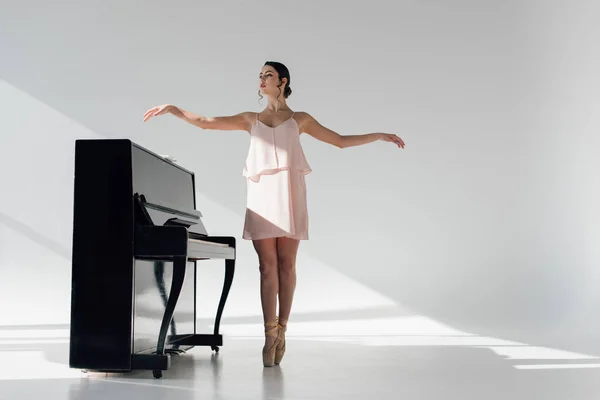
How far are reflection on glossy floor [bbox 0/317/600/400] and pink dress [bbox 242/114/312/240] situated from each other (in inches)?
26.3

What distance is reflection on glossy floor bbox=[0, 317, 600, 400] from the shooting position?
2771 millimetres

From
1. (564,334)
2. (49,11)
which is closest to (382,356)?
(564,334)

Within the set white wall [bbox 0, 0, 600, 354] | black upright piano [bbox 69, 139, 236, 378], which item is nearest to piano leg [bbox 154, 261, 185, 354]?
black upright piano [bbox 69, 139, 236, 378]

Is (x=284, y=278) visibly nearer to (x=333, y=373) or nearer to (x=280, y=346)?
(x=280, y=346)

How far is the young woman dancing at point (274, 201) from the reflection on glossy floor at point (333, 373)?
29 cm

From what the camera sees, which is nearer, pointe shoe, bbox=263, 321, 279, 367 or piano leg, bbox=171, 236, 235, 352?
pointe shoe, bbox=263, 321, 279, 367

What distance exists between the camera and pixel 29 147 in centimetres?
640

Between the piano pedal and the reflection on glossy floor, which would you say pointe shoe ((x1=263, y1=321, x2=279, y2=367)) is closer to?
the reflection on glossy floor

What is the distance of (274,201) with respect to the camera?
351cm

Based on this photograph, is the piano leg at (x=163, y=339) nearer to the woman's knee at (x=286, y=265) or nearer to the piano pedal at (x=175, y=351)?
the piano pedal at (x=175, y=351)

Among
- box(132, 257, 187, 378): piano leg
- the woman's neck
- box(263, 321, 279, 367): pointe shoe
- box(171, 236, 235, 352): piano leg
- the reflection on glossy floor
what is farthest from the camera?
box(171, 236, 235, 352): piano leg

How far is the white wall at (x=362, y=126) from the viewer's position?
634 centimetres

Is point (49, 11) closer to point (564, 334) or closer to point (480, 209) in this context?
point (480, 209)

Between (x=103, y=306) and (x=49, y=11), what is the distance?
424 cm
